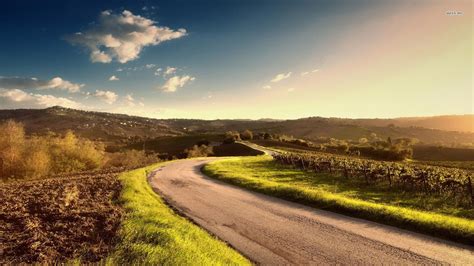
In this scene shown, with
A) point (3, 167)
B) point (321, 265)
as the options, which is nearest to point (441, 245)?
point (321, 265)

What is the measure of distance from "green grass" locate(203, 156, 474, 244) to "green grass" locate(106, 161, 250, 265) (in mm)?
7617

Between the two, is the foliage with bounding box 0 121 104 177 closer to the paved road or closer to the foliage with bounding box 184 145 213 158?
the foliage with bounding box 184 145 213 158

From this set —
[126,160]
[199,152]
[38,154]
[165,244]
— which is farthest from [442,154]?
[165,244]

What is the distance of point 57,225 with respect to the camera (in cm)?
1446

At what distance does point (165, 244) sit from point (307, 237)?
5193 mm

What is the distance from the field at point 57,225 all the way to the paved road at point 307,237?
4132mm

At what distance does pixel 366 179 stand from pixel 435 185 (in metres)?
6.15

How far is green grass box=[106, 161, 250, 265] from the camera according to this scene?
1054 centimetres

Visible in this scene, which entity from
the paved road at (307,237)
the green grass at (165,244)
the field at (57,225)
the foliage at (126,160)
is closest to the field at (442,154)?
the foliage at (126,160)

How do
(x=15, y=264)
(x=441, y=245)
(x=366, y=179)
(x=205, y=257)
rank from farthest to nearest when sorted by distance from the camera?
(x=366, y=179) → (x=441, y=245) → (x=205, y=257) → (x=15, y=264)

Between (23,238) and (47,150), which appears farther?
(47,150)

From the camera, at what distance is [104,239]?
12727mm

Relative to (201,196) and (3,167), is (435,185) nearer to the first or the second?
(201,196)

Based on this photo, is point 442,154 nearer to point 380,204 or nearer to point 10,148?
point 380,204
